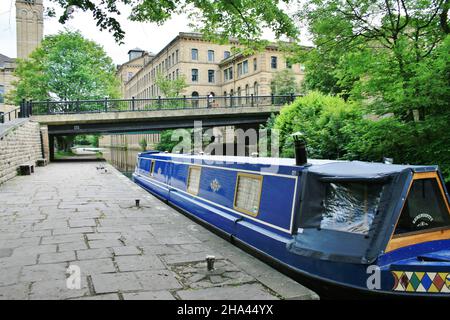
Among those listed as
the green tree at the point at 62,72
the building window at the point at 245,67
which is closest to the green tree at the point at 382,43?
the green tree at the point at 62,72

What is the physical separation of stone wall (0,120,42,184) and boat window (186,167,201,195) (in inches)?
286

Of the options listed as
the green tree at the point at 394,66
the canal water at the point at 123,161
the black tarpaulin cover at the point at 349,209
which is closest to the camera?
the black tarpaulin cover at the point at 349,209

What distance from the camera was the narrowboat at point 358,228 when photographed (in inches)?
147

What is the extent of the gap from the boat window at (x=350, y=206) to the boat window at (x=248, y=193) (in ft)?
→ 5.20

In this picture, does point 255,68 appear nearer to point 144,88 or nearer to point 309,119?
point 144,88

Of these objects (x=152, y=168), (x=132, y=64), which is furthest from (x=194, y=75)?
(x=152, y=168)

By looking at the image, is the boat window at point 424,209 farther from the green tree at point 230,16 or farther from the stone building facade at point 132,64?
the stone building facade at point 132,64

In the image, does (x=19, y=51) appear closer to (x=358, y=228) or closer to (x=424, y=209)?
(x=358, y=228)

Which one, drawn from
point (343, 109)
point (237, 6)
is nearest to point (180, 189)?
point (237, 6)

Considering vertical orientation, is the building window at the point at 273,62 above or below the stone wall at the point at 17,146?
above

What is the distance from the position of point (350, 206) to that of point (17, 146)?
16239 millimetres

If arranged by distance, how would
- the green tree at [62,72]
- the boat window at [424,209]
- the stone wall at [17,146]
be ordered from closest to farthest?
1. the boat window at [424,209]
2. the stone wall at [17,146]
3. the green tree at [62,72]

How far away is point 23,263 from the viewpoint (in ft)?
15.2

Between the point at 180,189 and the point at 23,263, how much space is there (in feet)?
17.8
